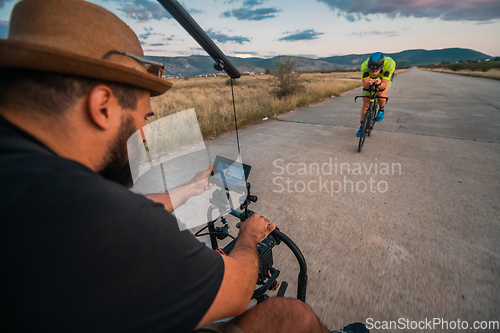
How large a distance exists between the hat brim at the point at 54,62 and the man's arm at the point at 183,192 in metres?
0.89

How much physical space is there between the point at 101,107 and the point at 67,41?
0.19 meters

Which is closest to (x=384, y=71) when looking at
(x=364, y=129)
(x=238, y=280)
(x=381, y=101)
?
(x=381, y=101)

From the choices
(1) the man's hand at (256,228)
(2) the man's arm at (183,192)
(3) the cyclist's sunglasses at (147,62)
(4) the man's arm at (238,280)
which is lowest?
(2) the man's arm at (183,192)

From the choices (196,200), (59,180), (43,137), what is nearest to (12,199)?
(59,180)

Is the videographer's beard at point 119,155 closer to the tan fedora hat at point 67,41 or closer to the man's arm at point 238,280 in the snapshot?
the tan fedora hat at point 67,41

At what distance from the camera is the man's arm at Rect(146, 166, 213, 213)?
1.48 metres

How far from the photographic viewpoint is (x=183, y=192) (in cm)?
151

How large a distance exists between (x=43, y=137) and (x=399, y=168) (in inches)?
167

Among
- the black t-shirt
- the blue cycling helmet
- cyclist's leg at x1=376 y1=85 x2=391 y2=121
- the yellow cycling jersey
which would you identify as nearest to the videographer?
the black t-shirt

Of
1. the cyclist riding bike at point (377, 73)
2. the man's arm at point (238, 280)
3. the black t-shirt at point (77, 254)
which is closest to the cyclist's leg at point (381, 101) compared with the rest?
the cyclist riding bike at point (377, 73)

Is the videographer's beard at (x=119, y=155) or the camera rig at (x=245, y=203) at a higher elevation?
the videographer's beard at (x=119, y=155)

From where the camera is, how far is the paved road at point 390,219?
65.1 inches

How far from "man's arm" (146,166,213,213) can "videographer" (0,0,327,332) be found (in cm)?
71

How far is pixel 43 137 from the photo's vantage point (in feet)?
2.04
